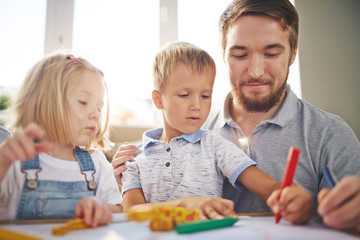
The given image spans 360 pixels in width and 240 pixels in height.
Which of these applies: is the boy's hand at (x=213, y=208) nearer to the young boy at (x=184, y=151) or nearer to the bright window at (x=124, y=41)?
the young boy at (x=184, y=151)

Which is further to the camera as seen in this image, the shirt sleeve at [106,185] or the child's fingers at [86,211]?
the shirt sleeve at [106,185]

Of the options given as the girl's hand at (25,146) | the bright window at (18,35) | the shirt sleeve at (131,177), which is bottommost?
the shirt sleeve at (131,177)

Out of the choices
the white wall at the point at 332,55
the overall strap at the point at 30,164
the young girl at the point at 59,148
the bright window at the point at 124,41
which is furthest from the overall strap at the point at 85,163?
the white wall at the point at 332,55

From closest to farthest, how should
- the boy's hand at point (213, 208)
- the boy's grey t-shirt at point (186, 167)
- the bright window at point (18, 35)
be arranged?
1. the boy's hand at point (213, 208)
2. the boy's grey t-shirt at point (186, 167)
3. the bright window at point (18, 35)

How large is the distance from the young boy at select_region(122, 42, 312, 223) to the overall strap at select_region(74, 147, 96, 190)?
16cm

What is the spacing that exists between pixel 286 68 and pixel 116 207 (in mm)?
802

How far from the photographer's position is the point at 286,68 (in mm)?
1111

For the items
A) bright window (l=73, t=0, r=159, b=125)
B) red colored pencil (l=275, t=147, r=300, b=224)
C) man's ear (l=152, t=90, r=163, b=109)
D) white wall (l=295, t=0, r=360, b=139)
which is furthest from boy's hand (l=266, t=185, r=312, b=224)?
bright window (l=73, t=0, r=159, b=125)

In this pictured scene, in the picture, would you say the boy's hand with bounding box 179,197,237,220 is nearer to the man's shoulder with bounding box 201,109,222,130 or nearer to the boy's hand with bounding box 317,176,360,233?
the boy's hand with bounding box 317,176,360,233

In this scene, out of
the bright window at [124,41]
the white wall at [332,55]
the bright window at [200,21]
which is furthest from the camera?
the bright window at [200,21]

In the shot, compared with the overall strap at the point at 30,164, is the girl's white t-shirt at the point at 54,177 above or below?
below

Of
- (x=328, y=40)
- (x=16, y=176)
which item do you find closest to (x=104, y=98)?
(x=16, y=176)

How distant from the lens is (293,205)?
0.54 m

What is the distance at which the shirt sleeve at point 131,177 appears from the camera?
3.05 ft
